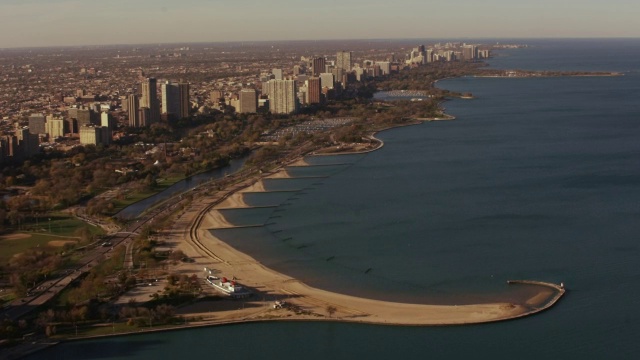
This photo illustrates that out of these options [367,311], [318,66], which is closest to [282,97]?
[318,66]

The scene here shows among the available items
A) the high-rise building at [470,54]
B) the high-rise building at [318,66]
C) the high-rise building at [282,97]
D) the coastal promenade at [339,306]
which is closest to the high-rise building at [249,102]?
the high-rise building at [282,97]

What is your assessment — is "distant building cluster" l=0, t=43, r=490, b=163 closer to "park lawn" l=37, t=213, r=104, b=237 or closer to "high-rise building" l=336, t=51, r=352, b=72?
"high-rise building" l=336, t=51, r=352, b=72

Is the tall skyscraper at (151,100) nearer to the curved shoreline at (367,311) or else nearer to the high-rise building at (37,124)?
the high-rise building at (37,124)

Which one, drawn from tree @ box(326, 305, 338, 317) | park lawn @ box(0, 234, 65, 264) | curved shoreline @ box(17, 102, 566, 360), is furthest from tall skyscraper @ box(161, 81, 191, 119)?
tree @ box(326, 305, 338, 317)

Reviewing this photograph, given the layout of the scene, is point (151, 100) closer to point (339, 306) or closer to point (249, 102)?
point (249, 102)

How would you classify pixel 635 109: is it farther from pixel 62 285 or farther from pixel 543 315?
pixel 62 285

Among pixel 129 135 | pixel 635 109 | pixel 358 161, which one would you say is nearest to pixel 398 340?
pixel 358 161
